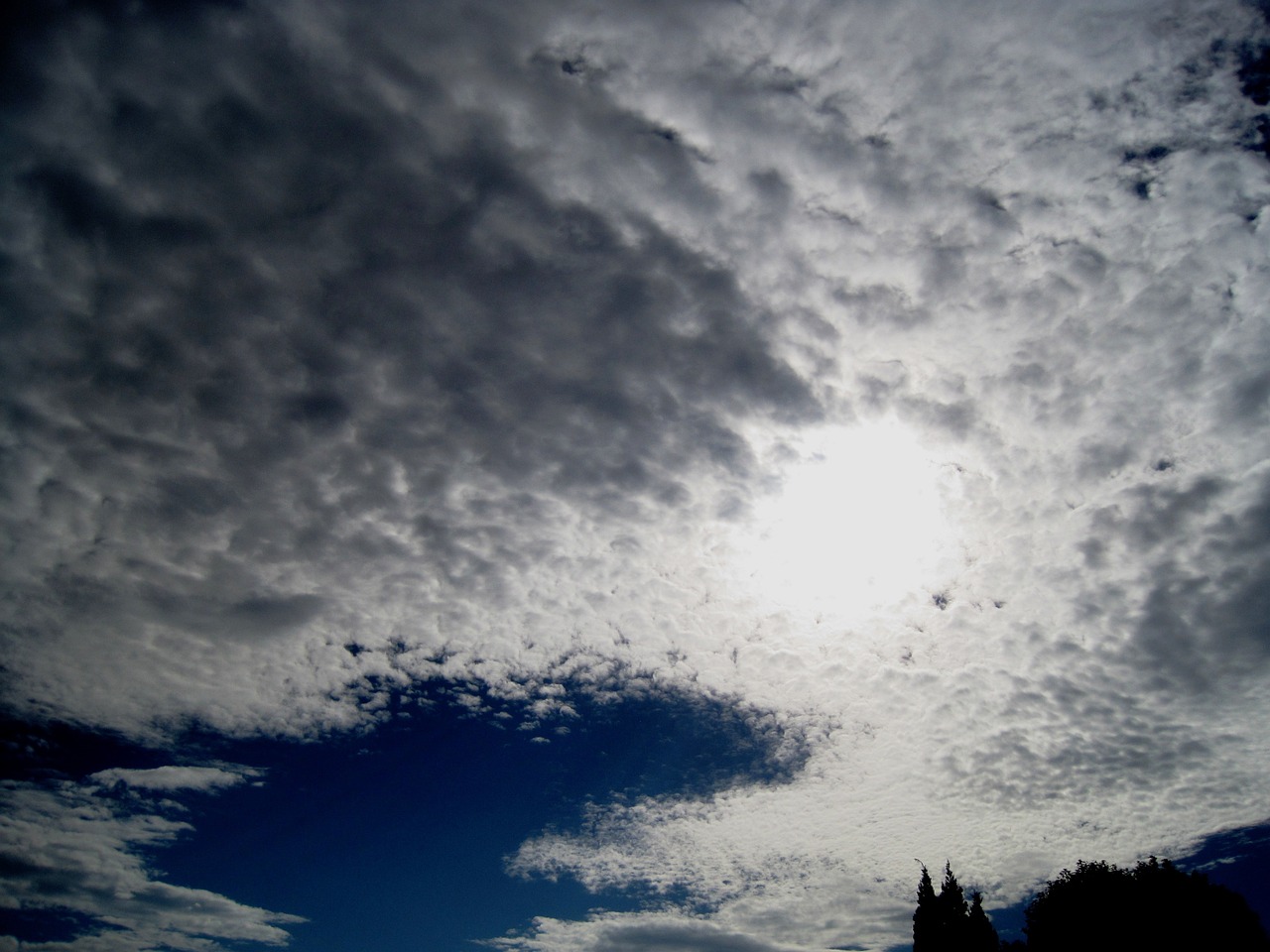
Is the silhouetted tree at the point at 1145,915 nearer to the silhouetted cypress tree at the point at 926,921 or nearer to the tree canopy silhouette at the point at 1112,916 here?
the tree canopy silhouette at the point at 1112,916

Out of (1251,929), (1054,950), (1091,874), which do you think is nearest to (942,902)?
(1054,950)

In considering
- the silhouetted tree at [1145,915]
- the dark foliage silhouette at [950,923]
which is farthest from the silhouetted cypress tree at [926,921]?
the silhouetted tree at [1145,915]

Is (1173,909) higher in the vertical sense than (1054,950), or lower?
higher

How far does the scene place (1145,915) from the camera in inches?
1470

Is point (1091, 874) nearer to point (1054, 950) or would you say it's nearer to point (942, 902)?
point (1054, 950)

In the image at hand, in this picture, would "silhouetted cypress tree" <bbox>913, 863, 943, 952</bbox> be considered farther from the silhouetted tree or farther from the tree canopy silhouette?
the silhouetted tree

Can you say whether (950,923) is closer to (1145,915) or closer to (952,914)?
(952,914)

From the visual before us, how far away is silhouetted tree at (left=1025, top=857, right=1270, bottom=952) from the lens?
118 feet

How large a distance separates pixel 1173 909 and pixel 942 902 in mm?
13266

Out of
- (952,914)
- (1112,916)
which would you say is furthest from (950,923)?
(1112,916)

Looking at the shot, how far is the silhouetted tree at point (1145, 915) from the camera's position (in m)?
36.0

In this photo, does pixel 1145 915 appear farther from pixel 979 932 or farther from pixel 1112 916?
pixel 979 932

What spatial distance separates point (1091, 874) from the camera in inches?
1626

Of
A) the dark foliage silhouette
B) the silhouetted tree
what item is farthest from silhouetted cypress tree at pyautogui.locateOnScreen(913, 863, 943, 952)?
the silhouetted tree
